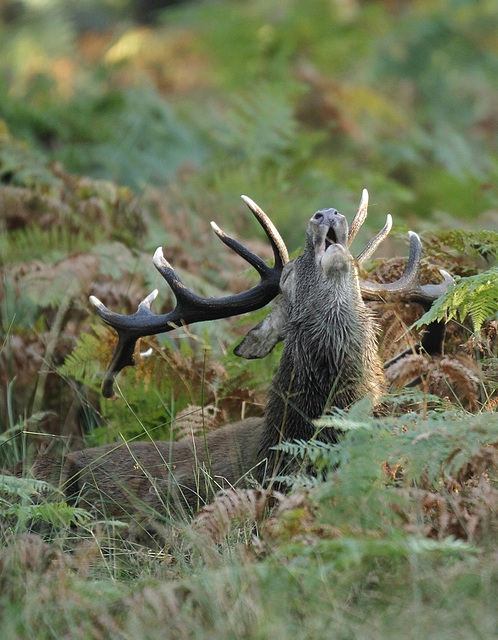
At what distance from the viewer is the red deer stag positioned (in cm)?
463

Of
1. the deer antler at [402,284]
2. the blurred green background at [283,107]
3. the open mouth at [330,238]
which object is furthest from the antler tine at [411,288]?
the blurred green background at [283,107]

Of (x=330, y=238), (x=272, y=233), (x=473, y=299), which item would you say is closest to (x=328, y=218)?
(x=330, y=238)

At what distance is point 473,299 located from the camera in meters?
4.35

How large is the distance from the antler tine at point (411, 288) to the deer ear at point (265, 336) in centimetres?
43

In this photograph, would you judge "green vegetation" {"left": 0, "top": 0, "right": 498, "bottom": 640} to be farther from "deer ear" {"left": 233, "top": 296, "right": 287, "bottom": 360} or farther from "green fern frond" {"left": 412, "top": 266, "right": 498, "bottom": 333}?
"deer ear" {"left": 233, "top": 296, "right": 287, "bottom": 360}

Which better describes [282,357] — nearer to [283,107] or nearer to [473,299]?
[473,299]

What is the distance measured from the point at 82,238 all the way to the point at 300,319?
263 cm

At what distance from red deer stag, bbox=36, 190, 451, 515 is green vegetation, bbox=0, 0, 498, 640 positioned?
18cm

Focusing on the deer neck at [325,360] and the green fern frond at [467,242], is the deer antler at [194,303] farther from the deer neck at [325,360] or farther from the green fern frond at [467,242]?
the green fern frond at [467,242]

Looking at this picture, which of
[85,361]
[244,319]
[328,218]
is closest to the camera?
[328,218]

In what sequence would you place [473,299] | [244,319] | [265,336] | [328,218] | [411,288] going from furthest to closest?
1. [244,319]
2. [265,336]
3. [411,288]
4. [328,218]
5. [473,299]

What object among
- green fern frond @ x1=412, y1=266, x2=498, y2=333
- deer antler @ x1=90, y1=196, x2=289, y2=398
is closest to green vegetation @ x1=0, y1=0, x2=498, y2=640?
green fern frond @ x1=412, y1=266, x2=498, y2=333

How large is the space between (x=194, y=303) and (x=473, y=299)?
1.35 metres

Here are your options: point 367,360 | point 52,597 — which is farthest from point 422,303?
point 52,597
